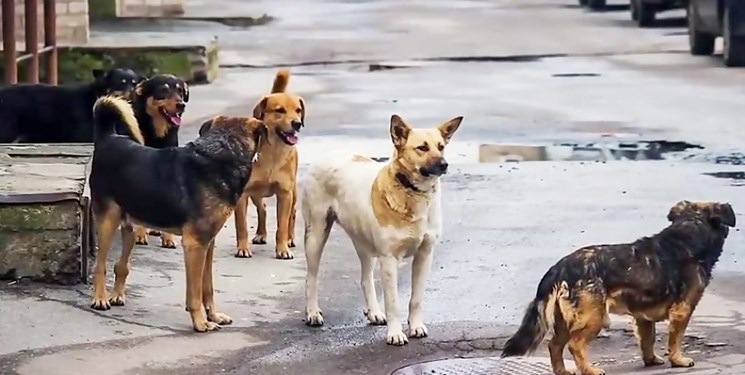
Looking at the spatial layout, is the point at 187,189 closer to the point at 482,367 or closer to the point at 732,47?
the point at 482,367

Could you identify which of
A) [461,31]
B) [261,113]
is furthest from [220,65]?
[261,113]

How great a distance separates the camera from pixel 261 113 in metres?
9.29

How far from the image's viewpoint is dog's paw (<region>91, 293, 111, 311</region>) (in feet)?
25.9

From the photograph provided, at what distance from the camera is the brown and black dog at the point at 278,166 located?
9188mm

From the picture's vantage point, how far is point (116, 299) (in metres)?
8.02

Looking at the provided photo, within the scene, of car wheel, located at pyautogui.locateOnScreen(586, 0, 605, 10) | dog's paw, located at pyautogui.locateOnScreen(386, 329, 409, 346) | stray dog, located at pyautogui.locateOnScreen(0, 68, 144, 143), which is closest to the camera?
dog's paw, located at pyautogui.locateOnScreen(386, 329, 409, 346)

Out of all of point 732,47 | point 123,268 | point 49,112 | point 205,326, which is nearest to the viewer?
point 205,326

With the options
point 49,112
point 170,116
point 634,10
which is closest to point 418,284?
point 170,116

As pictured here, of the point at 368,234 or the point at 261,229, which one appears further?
the point at 261,229

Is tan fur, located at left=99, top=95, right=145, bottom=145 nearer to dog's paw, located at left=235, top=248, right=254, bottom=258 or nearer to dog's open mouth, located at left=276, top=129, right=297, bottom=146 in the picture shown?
dog's open mouth, located at left=276, top=129, right=297, bottom=146

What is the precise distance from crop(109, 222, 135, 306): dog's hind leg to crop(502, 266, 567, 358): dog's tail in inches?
95.1

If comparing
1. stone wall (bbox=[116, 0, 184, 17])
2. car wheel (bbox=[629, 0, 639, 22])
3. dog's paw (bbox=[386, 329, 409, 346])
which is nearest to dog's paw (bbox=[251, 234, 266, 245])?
dog's paw (bbox=[386, 329, 409, 346])

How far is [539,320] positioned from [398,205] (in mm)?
1112

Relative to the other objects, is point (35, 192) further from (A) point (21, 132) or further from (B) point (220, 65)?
(B) point (220, 65)
